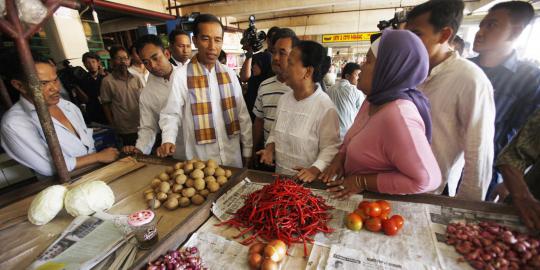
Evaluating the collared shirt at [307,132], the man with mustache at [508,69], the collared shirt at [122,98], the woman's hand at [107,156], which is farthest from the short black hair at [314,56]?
the collared shirt at [122,98]

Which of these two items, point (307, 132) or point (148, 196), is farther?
point (307, 132)

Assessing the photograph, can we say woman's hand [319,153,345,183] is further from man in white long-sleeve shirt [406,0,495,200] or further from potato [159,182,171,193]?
potato [159,182,171,193]

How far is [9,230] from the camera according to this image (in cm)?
119

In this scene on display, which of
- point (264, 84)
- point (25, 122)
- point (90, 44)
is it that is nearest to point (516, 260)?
point (264, 84)

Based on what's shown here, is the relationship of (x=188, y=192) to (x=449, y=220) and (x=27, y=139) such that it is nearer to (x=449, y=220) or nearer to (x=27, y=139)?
(x=27, y=139)

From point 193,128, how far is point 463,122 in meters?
2.07

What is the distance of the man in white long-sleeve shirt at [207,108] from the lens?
2.05 meters

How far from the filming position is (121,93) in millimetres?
3506

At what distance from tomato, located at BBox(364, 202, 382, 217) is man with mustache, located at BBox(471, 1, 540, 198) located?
1650 mm

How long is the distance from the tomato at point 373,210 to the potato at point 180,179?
40.9 inches

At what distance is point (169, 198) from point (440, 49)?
6.44 ft

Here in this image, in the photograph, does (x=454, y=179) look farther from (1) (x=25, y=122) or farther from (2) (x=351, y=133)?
(1) (x=25, y=122)

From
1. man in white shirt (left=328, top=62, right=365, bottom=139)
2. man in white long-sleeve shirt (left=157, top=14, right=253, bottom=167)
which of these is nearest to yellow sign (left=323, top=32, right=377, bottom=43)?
man in white shirt (left=328, top=62, right=365, bottom=139)

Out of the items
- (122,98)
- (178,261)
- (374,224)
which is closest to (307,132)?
(374,224)
